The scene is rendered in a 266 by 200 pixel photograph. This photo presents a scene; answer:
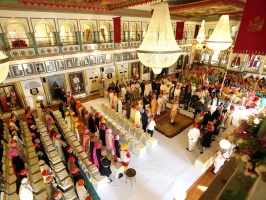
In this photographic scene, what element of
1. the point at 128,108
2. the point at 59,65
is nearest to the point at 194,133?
the point at 128,108

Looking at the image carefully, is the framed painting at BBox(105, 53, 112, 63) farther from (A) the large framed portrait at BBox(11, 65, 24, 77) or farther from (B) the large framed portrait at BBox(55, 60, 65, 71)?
(A) the large framed portrait at BBox(11, 65, 24, 77)

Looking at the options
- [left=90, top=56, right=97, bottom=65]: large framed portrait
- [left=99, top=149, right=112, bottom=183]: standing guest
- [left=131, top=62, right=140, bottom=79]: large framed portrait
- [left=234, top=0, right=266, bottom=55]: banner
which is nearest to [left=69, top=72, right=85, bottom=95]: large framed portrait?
[left=90, top=56, right=97, bottom=65]: large framed portrait

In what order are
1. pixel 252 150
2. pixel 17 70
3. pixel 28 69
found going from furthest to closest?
pixel 28 69, pixel 17 70, pixel 252 150

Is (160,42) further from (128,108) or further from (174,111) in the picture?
(174,111)

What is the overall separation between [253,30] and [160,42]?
1.98 m

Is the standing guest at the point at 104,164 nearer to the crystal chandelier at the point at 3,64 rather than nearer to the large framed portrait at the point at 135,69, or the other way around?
the crystal chandelier at the point at 3,64

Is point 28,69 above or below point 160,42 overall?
below

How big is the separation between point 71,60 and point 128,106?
653cm

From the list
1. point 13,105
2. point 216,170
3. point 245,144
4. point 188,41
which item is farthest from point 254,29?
point 188,41

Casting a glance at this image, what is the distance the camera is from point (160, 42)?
3871 mm

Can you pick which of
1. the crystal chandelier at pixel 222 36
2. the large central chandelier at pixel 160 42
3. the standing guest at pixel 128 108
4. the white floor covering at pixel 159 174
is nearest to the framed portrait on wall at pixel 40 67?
the standing guest at pixel 128 108

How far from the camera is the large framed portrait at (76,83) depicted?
12.5 m

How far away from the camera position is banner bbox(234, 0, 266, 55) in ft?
9.79

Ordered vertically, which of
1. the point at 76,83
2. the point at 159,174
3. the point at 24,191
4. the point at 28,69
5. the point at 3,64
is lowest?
the point at 159,174
